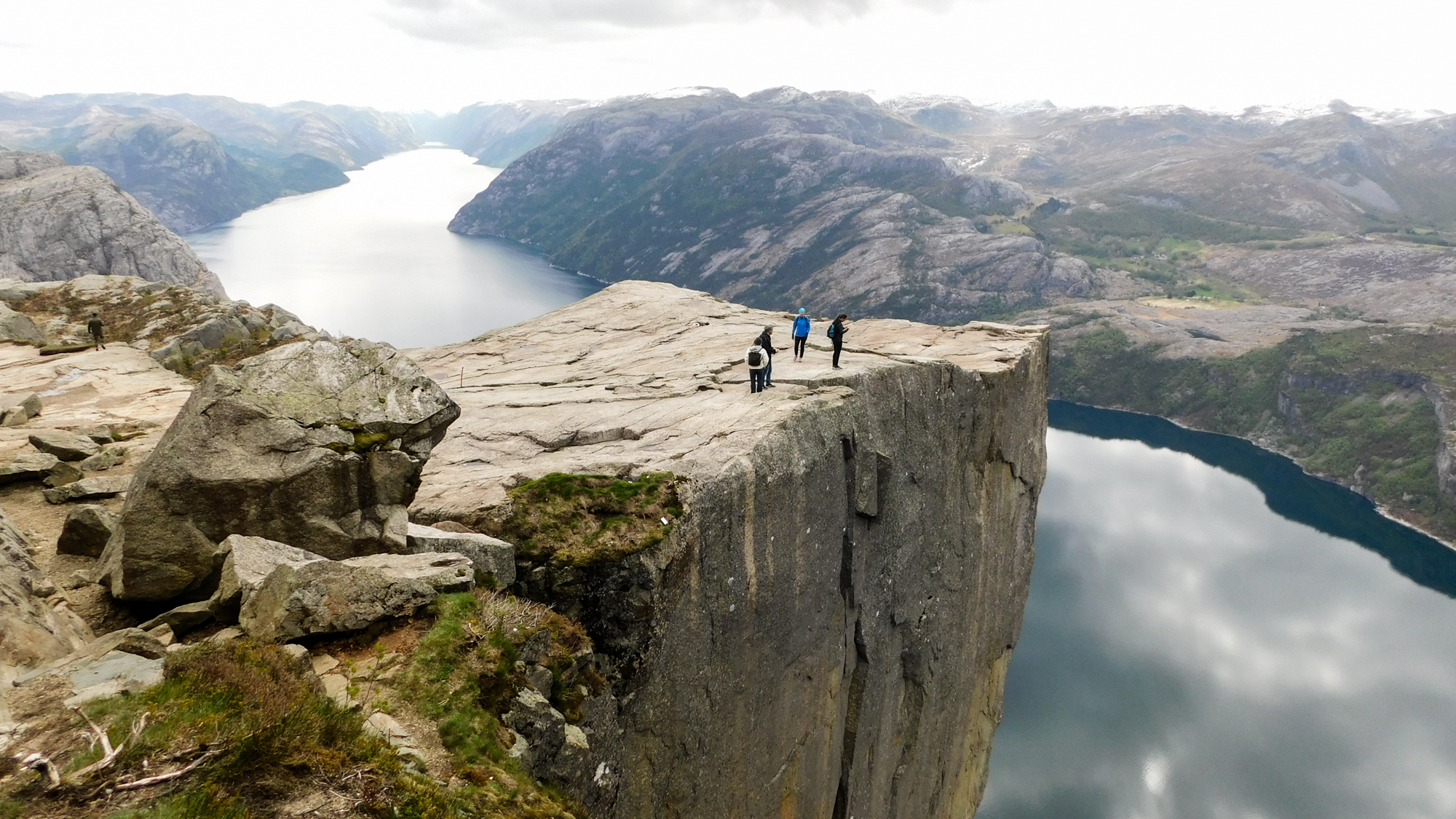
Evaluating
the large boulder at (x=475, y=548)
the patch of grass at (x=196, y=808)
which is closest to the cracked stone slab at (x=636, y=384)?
the large boulder at (x=475, y=548)

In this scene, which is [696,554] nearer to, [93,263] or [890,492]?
[890,492]

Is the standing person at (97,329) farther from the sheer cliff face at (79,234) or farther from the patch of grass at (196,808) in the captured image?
the sheer cliff face at (79,234)

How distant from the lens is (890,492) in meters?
22.7

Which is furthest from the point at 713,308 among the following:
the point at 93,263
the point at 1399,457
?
the point at 1399,457

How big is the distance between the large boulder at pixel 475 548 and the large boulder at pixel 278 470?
36 cm

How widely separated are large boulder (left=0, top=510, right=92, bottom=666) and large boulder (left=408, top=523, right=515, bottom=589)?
473 cm

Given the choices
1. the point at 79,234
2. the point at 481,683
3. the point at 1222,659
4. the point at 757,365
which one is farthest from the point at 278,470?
the point at 79,234

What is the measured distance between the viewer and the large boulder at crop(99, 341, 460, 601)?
1145 centimetres

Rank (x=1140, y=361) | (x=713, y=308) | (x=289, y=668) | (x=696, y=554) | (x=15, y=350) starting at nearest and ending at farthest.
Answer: (x=289, y=668) → (x=696, y=554) → (x=15, y=350) → (x=713, y=308) → (x=1140, y=361)

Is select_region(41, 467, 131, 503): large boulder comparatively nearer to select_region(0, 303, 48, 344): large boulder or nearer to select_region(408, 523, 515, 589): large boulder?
select_region(408, 523, 515, 589): large boulder

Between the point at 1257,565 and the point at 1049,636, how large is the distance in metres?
42.4

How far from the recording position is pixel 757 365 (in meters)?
20.1

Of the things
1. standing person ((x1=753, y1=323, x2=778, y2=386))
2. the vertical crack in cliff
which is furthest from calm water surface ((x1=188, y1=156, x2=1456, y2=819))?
standing person ((x1=753, y1=323, x2=778, y2=386))

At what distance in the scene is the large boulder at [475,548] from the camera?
13062 millimetres
